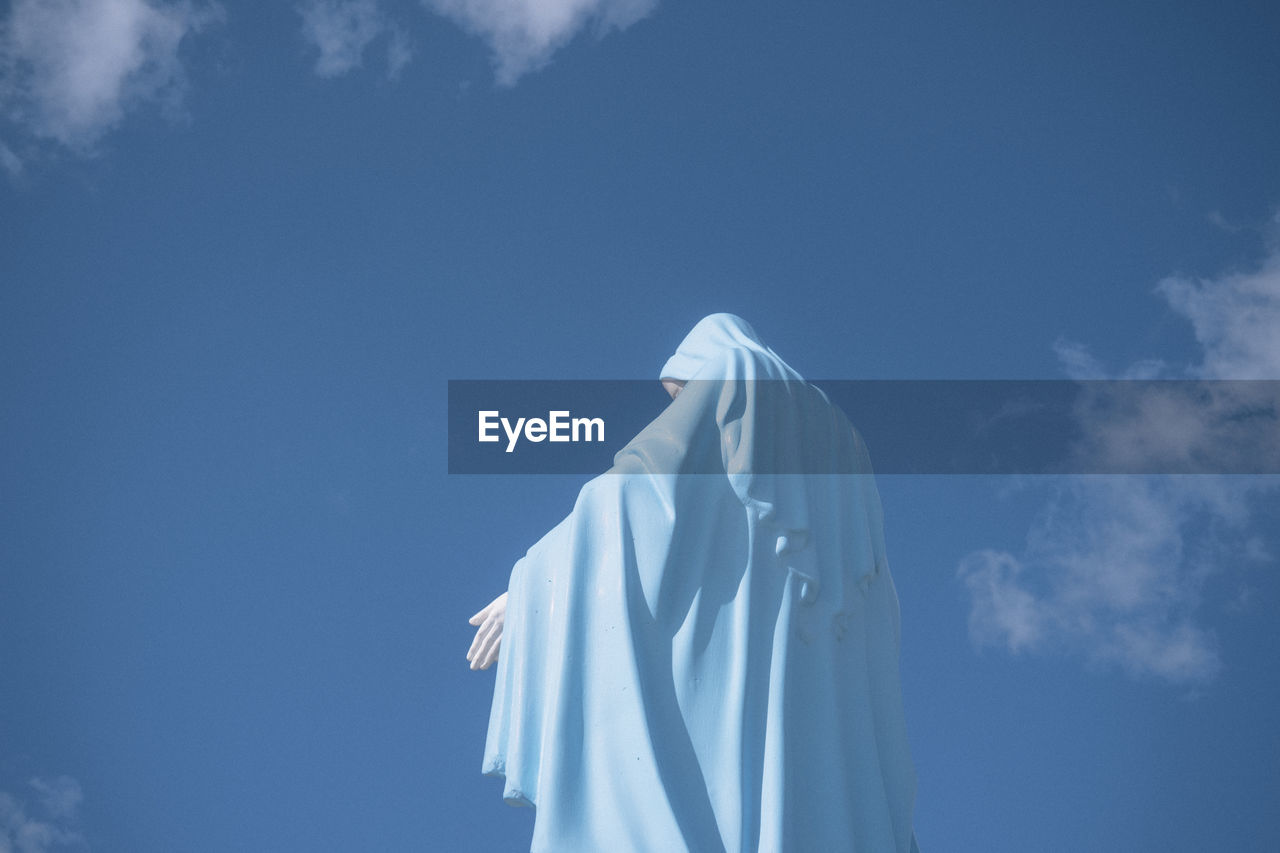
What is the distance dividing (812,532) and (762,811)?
1.19m

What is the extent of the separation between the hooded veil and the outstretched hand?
0.12 m

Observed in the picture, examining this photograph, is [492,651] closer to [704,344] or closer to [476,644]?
[476,644]

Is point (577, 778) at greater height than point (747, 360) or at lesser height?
lesser

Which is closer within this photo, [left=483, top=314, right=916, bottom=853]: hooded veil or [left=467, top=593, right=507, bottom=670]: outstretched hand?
[left=483, top=314, right=916, bottom=853]: hooded veil

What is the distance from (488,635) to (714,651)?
3.45ft

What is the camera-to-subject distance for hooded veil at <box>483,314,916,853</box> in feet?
17.6

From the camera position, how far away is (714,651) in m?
5.67

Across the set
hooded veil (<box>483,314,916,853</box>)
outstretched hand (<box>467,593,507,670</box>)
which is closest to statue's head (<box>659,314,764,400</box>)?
hooded veil (<box>483,314,916,853</box>)

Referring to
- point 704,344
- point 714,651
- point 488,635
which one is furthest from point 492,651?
point 704,344

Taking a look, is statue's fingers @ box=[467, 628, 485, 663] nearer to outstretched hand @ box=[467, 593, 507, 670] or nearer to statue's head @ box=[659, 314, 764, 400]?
outstretched hand @ box=[467, 593, 507, 670]

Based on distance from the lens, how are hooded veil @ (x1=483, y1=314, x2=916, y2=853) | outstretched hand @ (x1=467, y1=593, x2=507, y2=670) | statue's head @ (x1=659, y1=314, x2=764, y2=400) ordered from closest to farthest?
hooded veil @ (x1=483, y1=314, x2=916, y2=853) → outstretched hand @ (x1=467, y1=593, x2=507, y2=670) → statue's head @ (x1=659, y1=314, x2=764, y2=400)

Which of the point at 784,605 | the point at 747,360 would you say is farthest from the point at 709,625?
the point at 747,360

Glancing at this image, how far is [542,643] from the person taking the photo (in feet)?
19.2

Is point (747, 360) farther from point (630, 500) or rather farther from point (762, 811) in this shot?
point (762, 811)
